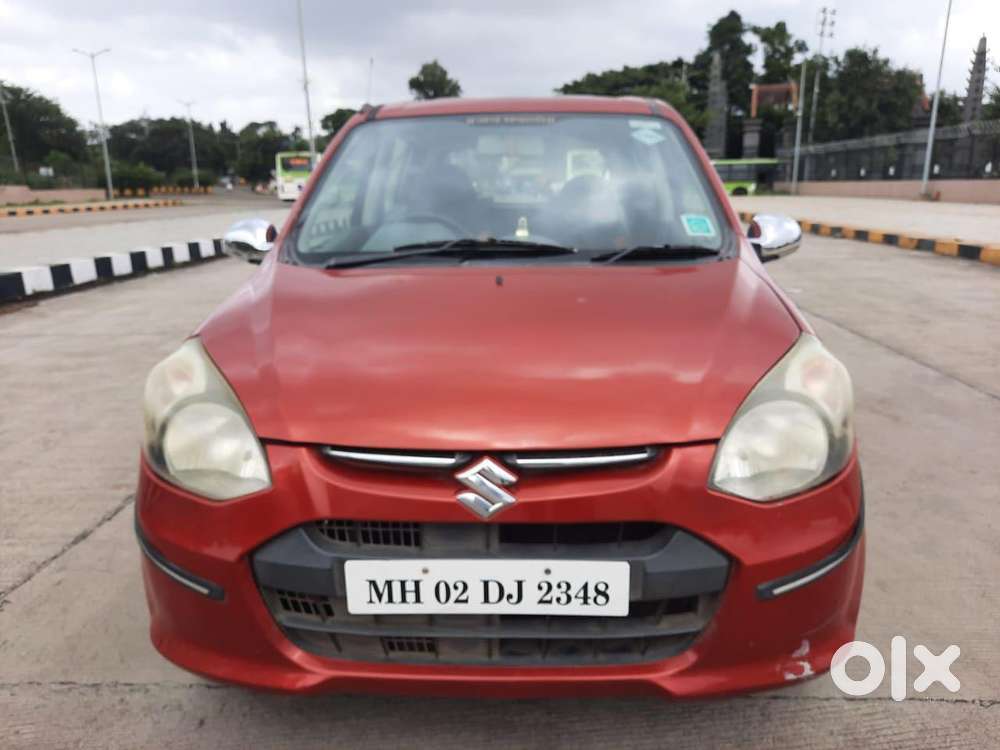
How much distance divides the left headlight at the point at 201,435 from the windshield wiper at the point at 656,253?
1.01 m

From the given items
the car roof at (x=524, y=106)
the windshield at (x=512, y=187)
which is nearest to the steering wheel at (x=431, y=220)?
the windshield at (x=512, y=187)

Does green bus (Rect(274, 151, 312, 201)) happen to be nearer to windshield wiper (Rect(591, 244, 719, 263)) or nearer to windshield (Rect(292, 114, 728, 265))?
windshield (Rect(292, 114, 728, 265))

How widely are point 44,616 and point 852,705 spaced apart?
214 centimetres

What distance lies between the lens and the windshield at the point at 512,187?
7.38 feet

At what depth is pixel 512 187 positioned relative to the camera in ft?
7.98

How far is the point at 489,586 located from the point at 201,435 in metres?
0.63

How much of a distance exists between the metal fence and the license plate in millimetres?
31237

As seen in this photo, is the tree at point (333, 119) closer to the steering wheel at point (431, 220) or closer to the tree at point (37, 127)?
the tree at point (37, 127)

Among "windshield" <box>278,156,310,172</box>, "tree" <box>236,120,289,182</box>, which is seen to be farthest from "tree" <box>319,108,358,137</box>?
"windshield" <box>278,156,310,172</box>

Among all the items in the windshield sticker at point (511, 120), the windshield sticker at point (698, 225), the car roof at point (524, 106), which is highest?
the car roof at point (524, 106)

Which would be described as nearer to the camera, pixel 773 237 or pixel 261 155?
pixel 773 237

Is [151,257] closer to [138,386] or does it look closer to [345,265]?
[138,386]

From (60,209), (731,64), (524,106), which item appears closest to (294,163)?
(60,209)

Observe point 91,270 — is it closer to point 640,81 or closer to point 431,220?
point 431,220
